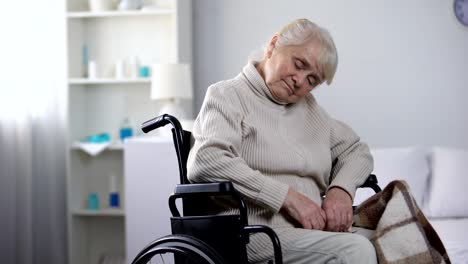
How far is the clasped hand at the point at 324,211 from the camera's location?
76.0 inches

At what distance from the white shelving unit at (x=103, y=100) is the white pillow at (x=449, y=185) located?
4.71ft

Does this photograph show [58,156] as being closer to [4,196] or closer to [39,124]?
[39,124]

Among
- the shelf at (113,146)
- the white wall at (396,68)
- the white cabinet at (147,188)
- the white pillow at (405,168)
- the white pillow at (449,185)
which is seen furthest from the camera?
the shelf at (113,146)

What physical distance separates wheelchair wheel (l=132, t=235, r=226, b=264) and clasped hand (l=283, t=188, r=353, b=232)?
0.83 feet

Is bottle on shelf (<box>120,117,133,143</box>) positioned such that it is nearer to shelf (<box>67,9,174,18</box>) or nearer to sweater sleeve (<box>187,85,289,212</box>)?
shelf (<box>67,9,174,18</box>)

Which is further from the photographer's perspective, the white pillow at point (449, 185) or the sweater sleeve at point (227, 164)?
the white pillow at point (449, 185)

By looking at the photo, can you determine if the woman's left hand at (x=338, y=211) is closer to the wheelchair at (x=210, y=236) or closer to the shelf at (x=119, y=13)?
the wheelchair at (x=210, y=236)

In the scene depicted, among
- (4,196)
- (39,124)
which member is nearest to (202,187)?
(4,196)

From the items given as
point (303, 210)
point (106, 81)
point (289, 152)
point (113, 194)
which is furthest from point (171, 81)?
point (303, 210)

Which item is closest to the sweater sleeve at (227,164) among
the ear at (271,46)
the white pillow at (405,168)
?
the ear at (271,46)

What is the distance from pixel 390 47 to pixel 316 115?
76.3 inches

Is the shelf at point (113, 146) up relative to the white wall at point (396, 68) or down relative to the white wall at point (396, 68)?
down

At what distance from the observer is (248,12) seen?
4.14 metres

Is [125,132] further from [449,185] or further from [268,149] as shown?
[268,149]
